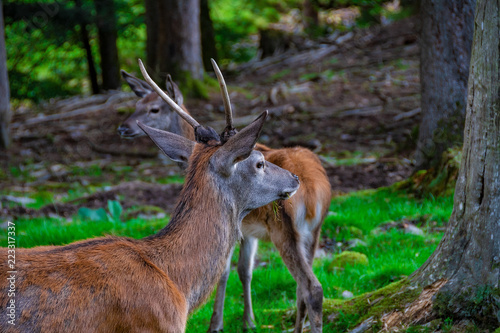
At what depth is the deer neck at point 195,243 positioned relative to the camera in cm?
354

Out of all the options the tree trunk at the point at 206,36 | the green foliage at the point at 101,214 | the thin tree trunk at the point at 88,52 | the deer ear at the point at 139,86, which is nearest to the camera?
the green foliage at the point at 101,214

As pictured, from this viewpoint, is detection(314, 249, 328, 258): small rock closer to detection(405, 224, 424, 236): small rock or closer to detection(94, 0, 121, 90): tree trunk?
detection(405, 224, 424, 236): small rock

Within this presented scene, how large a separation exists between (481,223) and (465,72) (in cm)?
358

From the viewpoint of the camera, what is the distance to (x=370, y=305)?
166 inches

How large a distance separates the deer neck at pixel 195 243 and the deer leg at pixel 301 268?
2.85 ft

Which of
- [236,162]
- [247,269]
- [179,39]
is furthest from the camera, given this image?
[179,39]

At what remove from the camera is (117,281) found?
127 inches

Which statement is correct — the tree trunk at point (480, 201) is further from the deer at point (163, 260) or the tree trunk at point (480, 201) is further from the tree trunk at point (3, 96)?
the tree trunk at point (3, 96)

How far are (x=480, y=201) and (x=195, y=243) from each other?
1.79 metres

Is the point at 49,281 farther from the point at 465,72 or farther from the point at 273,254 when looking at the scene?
the point at 465,72

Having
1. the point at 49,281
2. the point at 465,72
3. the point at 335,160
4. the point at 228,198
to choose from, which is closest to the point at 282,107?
the point at 335,160

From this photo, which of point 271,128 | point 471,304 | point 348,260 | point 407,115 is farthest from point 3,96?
point 471,304

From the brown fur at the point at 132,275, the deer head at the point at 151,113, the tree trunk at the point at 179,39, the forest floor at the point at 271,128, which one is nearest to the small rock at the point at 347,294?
the brown fur at the point at 132,275

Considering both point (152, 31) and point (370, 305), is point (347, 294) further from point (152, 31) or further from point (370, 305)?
point (152, 31)
